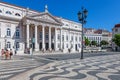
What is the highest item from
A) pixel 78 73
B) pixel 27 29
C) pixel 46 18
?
pixel 46 18

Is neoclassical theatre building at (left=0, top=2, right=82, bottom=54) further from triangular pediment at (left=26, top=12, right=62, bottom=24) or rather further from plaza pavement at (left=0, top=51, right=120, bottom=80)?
plaza pavement at (left=0, top=51, right=120, bottom=80)

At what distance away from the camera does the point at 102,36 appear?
14212 centimetres

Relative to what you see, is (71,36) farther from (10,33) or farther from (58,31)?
(10,33)

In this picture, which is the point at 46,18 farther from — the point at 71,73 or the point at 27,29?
the point at 71,73

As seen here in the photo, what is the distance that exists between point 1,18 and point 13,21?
3926 millimetres

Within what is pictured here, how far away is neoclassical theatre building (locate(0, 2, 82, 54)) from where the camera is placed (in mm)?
47031

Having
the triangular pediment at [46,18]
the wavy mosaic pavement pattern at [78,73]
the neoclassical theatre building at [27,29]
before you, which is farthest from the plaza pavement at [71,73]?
the triangular pediment at [46,18]

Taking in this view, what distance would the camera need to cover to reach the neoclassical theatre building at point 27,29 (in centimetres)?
4703

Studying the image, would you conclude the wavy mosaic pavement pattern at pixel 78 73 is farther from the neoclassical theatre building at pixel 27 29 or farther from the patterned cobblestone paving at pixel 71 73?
the neoclassical theatre building at pixel 27 29

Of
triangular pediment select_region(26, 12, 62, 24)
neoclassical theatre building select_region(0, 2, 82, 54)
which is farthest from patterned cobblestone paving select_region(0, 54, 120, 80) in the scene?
triangular pediment select_region(26, 12, 62, 24)

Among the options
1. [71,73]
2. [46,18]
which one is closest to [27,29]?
[46,18]

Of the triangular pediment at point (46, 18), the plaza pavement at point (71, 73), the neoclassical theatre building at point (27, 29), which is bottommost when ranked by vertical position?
the plaza pavement at point (71, 73)

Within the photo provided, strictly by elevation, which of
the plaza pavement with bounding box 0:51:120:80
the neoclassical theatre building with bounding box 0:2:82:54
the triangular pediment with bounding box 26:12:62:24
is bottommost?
the plaza pavement with bounding box 0:51:120:80

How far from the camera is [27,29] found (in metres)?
50.1
